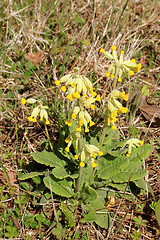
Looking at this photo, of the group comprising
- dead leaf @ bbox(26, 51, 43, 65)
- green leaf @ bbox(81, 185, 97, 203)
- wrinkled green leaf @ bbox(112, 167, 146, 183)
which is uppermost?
dead leaf @ bbox(26, 51, 43, 65)

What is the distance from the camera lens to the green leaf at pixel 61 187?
3.27 metres

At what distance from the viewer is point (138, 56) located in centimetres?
533

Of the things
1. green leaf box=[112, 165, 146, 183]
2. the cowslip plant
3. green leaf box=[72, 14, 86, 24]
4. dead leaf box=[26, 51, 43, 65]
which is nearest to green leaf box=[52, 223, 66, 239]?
the cowslip plant

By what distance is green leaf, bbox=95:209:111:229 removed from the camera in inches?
131

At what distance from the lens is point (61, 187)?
11.0ft

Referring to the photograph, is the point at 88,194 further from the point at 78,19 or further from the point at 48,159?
the point at 78,19

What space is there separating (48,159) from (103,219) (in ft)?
3.26

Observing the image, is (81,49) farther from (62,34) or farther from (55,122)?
(55,122)

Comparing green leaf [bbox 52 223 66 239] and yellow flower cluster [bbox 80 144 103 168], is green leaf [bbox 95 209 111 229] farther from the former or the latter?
yellow flower cluster [bbox 80 144 103 168]

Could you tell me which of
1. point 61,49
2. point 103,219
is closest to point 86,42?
point 61,49

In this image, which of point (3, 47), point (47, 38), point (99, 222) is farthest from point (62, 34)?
point (99, 222)

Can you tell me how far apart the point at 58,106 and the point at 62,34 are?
61.8 inches

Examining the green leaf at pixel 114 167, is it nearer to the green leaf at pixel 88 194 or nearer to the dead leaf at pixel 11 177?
the green leaf at pixel 88 194

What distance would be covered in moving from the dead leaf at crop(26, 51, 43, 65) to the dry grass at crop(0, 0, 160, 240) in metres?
0.07
